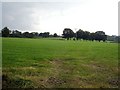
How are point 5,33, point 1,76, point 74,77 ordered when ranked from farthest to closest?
1. point 5,33
2. point 74,77
3. point 1,76

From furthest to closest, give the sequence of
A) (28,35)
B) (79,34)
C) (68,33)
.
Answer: (68,33) → (79,34) → (28,35)

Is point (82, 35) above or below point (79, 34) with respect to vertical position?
below

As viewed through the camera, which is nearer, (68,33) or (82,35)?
(82,35)

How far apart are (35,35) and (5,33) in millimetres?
40805

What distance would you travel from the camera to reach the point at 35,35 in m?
146

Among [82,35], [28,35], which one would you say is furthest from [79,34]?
[28,35]

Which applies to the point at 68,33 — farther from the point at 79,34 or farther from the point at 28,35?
the point at 28,35

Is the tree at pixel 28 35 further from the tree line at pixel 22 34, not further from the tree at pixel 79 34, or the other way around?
the tree at pixel 79 34

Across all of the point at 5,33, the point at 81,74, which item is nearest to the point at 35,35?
the point at 5,33

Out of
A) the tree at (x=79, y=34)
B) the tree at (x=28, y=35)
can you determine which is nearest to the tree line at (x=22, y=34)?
the tree at (x=28, y=35)

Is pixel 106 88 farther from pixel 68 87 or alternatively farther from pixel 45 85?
pixel 45 85

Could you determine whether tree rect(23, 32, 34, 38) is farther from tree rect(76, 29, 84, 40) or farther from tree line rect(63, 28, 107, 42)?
tree rect(76, 29, 84, 40)

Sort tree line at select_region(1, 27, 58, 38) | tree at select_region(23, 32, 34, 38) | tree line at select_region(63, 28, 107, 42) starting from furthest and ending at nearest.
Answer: tree line at select_region(63, 28, 107, 42)
tree at select_region(23, 32, 34, 38)
tree line at select_region(1, 27, 58, 38)

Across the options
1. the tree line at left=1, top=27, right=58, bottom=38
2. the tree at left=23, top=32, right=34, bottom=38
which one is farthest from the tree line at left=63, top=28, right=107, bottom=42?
the tree at left=23, top=32, right=34, bottom=38
